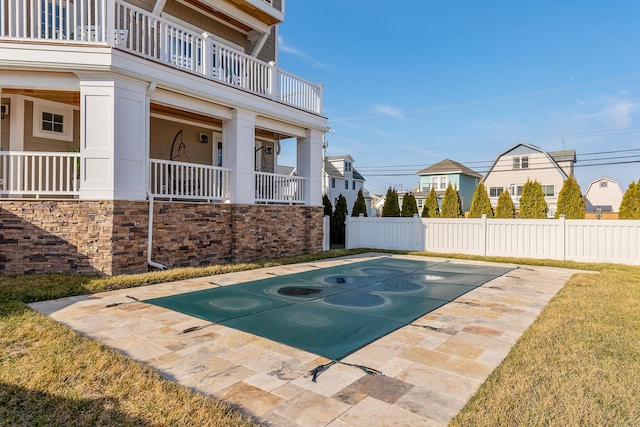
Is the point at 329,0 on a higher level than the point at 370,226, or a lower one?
higher

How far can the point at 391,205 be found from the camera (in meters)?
16.4

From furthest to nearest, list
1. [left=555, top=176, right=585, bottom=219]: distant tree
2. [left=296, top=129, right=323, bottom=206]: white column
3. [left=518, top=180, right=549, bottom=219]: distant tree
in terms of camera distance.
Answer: [left=518, top=180, right=549, bottom=219]: distant tree < [left=555, top=176, right=585, bottom=219]: distant tree < [left=296, top=129, right=323, bottom=206]: white column

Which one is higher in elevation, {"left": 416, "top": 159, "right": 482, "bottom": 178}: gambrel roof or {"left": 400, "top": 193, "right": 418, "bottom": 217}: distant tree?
{"left": 416, "top": 159, "right": 482, "bottom": 178}: gambrel roof

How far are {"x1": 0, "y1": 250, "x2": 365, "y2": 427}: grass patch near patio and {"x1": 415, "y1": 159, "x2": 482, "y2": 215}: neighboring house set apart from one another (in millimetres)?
32960

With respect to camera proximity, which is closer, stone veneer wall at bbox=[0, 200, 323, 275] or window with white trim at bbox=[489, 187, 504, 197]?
stone veneer wall at bbox=[0, 200, 323, 275]

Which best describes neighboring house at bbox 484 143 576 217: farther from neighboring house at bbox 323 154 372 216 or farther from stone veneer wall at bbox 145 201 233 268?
stone veneer wall at bbox 145 201 233 268

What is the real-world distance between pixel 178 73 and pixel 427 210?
40.2ft

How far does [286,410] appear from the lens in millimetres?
2400

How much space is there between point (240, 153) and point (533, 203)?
1242 cm

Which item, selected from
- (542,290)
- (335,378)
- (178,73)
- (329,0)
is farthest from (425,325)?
(329,0)

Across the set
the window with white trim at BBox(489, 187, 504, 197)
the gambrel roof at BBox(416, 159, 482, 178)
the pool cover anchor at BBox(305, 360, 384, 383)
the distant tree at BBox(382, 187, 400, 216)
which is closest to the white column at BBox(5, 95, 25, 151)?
the pool cover anchor at BBox(305, 360, 384, 383)

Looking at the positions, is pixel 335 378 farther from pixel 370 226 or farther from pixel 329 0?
pixel 329 0

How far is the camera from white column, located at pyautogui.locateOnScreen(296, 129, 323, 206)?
11352 millimetres

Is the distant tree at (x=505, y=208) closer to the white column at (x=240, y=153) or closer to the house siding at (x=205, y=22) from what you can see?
the white column at (x=240, y=153)
